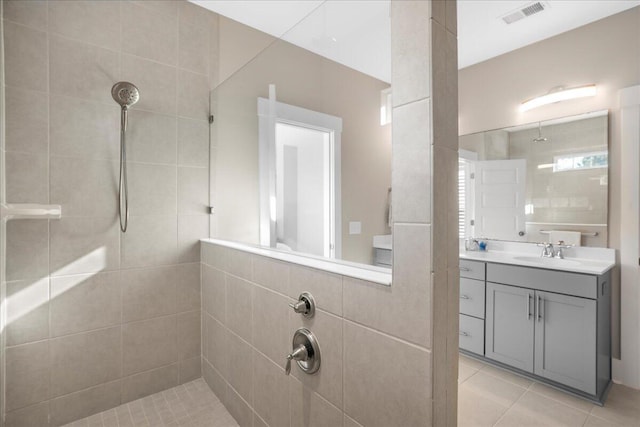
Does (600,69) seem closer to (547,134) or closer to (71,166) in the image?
(547,134)

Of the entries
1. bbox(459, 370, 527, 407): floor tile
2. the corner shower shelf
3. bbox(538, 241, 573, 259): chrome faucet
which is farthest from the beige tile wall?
bbox(538, 241, 573, 259): chrome faucet

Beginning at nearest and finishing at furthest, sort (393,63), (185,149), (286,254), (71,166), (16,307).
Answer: (393,63) → (286,254) → (16,307) → (71,166) → (185,149)

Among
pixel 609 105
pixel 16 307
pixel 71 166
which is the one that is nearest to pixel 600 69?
pixel 609 105

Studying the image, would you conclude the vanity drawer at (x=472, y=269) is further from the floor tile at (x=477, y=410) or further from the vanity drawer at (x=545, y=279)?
the floor tile at (x=477, y=410)

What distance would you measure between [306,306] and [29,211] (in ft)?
4.56

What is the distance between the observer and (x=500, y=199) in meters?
2.91

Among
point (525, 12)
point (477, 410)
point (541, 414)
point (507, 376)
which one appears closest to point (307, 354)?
point (477, 410)

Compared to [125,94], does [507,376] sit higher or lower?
lower

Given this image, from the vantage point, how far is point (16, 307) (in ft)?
4.97

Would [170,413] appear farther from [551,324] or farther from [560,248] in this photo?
[560,248]

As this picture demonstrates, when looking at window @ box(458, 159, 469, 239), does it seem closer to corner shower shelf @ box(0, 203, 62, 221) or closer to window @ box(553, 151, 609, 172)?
window @ box(553, 151, 609, 172)

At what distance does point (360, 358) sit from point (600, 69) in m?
2.91

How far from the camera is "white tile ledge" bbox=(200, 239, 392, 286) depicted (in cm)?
90

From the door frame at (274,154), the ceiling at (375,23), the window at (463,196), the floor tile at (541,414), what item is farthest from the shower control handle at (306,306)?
the window at (463,196)
